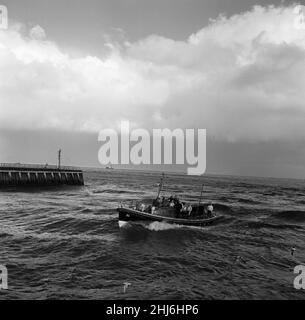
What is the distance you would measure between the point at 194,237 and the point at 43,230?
51.7 ft

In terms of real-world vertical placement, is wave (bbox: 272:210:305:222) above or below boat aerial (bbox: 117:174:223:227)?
below

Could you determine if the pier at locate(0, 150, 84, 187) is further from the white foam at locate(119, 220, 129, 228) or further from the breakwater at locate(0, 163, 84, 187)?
the white foam at locate(119, 220, 129, 228)

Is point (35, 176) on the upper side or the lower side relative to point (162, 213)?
upper

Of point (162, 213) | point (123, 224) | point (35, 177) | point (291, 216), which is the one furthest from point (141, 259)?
point (35, 177)

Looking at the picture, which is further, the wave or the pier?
the pier

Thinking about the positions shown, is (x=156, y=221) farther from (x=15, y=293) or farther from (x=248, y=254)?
(x=15, y=293)

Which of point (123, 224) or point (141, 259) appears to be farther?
point (123, 224)

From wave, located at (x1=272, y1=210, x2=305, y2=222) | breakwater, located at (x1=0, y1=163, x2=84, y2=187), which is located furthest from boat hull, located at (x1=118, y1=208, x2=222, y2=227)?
breakwater, located at (x1=0, y1=163, x2=84, y2=187)

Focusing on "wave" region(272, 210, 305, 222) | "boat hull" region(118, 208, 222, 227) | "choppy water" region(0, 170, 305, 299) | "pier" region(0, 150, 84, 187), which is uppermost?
"pier" region(0, 150, 84, 187)

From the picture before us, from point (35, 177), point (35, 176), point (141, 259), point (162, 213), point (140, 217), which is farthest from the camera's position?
point (35, 176)

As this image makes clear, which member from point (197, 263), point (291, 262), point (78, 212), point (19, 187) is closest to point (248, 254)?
point (291, 262)

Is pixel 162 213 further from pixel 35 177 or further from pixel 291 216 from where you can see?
pixel 35 177

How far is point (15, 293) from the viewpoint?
17531 mm

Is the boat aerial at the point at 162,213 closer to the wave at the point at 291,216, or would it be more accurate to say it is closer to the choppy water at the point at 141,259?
the choppy water at the point at 141,259
